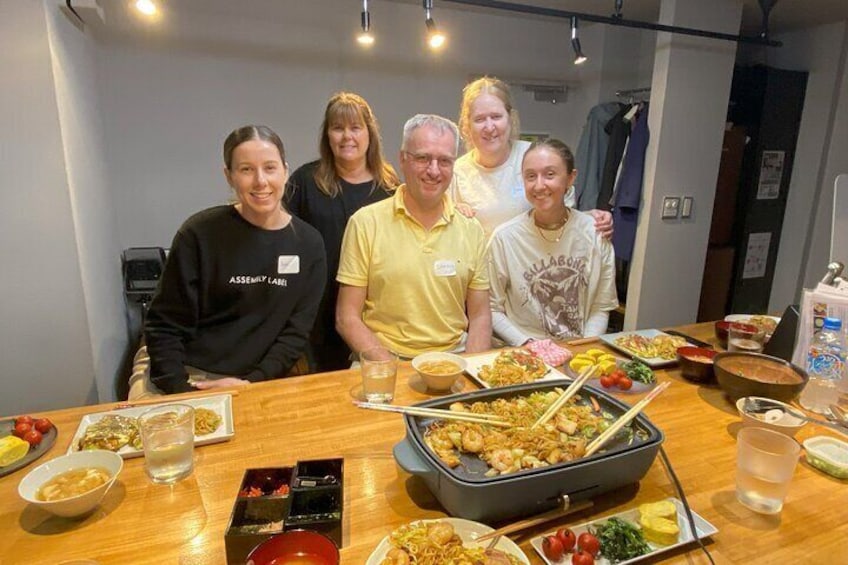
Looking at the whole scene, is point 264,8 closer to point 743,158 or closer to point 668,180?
point 668,180

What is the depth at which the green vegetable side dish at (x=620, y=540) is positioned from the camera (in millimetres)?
885

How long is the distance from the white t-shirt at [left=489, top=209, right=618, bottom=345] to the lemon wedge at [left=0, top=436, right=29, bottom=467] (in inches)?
63.6

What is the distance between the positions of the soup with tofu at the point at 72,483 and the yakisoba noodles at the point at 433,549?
0.58m

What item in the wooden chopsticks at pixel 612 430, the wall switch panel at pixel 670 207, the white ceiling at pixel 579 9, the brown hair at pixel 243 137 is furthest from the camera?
the wall switch panel at pixel 670 207

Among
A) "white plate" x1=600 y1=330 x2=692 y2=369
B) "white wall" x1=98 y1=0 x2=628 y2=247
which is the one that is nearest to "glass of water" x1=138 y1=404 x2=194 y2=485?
"white plate" x1=600 y1=330 x2=692 y2=369

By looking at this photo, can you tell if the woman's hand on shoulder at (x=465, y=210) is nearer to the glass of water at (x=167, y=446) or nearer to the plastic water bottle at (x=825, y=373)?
the plastic water bottle at (x=825, y=373)

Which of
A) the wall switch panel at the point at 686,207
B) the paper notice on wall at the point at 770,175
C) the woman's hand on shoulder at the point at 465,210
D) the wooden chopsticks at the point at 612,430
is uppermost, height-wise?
the paper notice on wall at the point at 770,175

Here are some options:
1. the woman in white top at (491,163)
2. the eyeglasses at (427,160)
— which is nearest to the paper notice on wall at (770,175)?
the woman in white top at (491,163)

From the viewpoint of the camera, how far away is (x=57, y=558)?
87 cm

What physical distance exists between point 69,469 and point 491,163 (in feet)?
6.83

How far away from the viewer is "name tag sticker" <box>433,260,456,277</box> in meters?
2.03

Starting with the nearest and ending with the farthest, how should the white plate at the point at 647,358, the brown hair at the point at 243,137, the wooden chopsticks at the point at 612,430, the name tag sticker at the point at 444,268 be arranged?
the wooden chopsticks at the point at 612,430, the white plate at the point at 647,358, the brown hair at the point at 243,137, the name tag sticker at the point at 444,268

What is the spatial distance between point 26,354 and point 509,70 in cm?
391

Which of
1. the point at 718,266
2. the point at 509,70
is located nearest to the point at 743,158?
the point at 718,266
